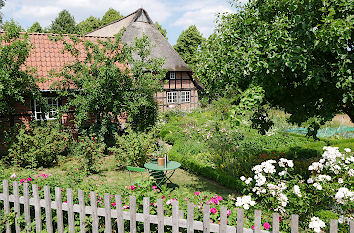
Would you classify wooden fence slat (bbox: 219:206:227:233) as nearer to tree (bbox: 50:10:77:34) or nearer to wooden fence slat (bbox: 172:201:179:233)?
wooden fence slat (bbox: 172:201:179:233)

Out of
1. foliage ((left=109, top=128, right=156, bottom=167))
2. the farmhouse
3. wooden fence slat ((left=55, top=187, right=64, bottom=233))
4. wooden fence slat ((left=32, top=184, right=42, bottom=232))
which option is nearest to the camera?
wooden fence slat ((left=55, top=187, right=64, bottom=233))

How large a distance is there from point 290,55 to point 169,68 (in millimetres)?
18221

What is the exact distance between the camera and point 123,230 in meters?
3.76

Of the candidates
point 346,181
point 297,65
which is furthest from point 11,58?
point 346,181

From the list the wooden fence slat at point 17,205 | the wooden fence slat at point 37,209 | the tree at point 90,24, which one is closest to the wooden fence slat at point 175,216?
the wooden fence slat at point 37,209

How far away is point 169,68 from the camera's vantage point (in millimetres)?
21797

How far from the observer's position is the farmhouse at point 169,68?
72.5 ft

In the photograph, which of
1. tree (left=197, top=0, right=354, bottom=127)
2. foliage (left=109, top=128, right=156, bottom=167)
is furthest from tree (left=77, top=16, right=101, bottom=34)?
tree (left=197, top=0, right=354, bottom=127)

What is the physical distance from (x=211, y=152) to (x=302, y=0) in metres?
6.22

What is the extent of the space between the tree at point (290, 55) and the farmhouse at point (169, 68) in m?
16.1

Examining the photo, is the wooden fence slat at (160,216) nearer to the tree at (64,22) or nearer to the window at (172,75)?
the window at (172,75)

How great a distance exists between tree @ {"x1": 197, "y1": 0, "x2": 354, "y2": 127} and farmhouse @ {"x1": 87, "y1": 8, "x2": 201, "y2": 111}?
16054mm

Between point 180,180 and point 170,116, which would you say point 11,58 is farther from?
point 170,116

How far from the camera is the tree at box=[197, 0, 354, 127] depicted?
3859mm
